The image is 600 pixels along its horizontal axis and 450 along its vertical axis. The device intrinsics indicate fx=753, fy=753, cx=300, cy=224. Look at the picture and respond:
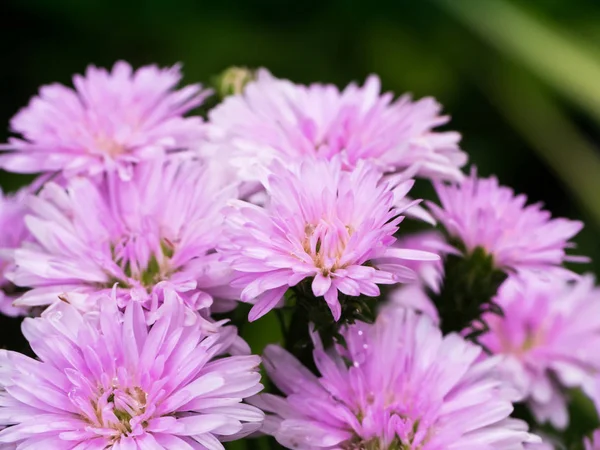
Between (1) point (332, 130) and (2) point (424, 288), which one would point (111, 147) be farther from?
(2) point (424, 288)

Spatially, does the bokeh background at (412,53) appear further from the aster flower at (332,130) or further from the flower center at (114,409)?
the flower center at (114,409)

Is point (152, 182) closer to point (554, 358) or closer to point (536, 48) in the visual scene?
point (554, 358)

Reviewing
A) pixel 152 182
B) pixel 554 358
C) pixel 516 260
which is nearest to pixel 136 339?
pixel 152 182

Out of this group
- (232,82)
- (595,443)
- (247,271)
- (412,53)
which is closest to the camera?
(247,271)

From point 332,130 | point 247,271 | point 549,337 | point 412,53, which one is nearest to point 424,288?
point 549,337

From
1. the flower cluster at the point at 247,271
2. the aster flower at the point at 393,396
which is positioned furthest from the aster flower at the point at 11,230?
the aster flower at the point at 393,396

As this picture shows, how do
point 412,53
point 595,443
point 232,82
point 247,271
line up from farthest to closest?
point 412,53
point 232,82
point 595,443
point 247,271

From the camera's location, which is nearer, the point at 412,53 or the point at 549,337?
the point at 549,337

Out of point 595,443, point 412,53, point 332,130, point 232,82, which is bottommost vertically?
point 595,443
